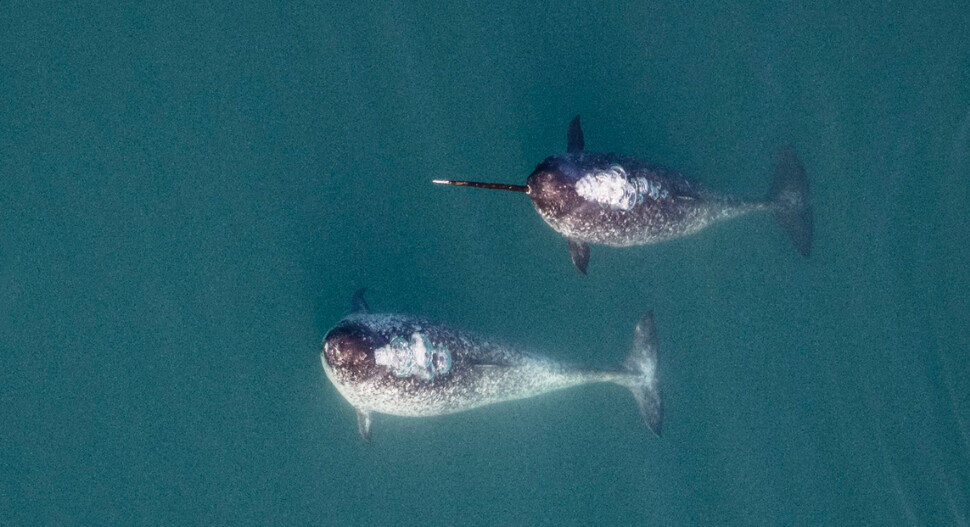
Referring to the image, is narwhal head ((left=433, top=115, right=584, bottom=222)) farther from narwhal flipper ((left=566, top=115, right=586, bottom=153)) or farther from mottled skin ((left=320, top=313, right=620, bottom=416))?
mottled skin ((left=320, top=313, right=620, bottom=416))

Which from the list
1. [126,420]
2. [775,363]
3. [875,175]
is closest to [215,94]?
[126,420]

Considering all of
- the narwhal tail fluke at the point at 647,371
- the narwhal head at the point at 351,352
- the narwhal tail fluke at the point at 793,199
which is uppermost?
the narwhal tail fluke at the point at 793,199

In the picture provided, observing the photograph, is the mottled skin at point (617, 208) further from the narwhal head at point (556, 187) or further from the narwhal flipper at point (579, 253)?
the narwhal flipper at point (579, 253)

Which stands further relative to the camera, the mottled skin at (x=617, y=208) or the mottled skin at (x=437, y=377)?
the mottled skin at (x=617, y=208)

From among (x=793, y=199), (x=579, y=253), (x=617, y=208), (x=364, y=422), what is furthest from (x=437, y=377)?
(x=793, y=199)

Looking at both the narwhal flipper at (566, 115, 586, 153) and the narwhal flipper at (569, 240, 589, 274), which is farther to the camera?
the narwhal flipper at (566, 115, 586, 153)

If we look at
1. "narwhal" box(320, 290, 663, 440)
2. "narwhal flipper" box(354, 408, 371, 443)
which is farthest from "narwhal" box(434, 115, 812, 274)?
"narwhal flipper" box(354, 408, 371, 443)

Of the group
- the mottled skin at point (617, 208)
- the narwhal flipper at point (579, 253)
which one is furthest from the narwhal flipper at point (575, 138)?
A: the narwhal flipper at point (579, 253)
